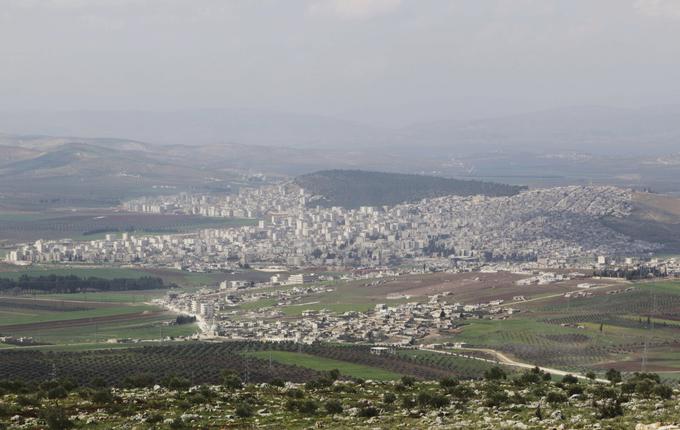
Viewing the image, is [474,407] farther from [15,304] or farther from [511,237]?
[511,237]

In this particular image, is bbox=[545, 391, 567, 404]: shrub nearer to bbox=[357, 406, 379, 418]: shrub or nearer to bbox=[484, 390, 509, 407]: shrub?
bbox=[484, 390, 509, 407]: shrub

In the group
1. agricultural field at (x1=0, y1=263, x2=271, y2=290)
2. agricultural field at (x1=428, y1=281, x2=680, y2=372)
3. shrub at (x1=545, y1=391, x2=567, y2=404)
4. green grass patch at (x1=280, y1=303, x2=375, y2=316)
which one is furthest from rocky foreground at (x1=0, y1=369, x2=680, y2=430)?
agricultural field at (x1=0, y1=263, x2=271, y2=290)

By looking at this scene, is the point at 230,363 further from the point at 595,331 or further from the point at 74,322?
the point at 74,322

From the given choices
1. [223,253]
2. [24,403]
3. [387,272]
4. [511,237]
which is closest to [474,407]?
[24,403]

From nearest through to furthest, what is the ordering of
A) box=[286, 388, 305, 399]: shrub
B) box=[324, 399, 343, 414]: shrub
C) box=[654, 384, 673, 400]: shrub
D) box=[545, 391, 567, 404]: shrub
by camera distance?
1. box=[324, 399, 343, 414]: shrub
2. box=[545, 391, 567, 404]: shrub
3. box=[654, 384, 673, 400]: shrub
4. box=[286, 388, 305, 399]: shrub

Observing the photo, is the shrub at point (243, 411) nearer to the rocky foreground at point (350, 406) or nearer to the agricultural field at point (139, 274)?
the rocky foreground at point (350, 406)

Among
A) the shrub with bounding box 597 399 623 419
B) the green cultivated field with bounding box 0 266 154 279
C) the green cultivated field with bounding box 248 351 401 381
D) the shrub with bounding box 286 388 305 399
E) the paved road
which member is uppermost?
the shrub with bounding box 597 399 623 419
